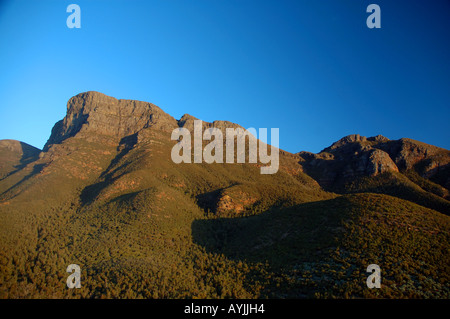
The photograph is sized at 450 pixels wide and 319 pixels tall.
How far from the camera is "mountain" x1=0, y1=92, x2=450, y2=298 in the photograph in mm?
34125

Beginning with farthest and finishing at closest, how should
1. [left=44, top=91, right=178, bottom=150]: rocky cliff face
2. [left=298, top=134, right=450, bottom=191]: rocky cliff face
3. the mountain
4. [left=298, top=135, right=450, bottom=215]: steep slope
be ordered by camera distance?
[left=44, top=91, right=178, bottom=150]: rocky cliff face < [left=298, top=134, right=450, bottom=191]: rocky cliff face < [left=298, top=135, right=450, bottom=215]: steep slope < the mountain

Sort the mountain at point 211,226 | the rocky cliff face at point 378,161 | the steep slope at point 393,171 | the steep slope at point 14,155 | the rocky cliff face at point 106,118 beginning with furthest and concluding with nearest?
the rocky cliff face at point 106,118 → the steep slope at point 14,155 → the rocky cliff face at point 378,161 → the steep slope at point 393,171 → the mountain at point 211,226

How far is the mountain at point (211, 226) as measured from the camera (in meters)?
34.1

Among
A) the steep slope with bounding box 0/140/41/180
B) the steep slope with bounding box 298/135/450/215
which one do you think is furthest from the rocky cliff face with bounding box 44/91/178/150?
the steep slope with bounding box 298/135/450/215

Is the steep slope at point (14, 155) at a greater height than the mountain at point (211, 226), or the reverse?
the steep slope at point (14, 155)

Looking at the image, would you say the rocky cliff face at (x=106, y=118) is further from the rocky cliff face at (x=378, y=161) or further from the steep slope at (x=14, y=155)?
the rocky cliff face at (x=378, y=161)

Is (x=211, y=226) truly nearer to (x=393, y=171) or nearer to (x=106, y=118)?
(x=393, y=171)
